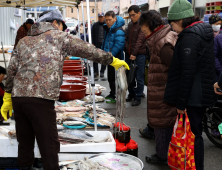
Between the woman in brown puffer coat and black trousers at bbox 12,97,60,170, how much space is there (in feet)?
4.81

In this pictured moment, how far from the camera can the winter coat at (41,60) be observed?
277 cm

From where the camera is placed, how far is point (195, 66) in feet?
9.91

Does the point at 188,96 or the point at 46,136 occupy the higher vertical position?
the point at 188,96

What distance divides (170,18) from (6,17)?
1615cm

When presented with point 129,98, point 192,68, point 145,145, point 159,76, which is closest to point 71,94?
point 129,98

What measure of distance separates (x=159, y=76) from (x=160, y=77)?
0.06 ft

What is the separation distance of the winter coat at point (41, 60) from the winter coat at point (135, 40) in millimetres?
4054

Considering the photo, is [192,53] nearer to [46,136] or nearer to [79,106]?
[46,136]

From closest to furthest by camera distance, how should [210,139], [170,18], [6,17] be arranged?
1. [170,18]
2. [210,139]
3. [6,17]

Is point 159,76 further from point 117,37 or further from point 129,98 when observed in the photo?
point 129,98

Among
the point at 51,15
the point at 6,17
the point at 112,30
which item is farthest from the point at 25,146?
the point at 6,17

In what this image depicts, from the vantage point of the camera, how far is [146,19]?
152 inches

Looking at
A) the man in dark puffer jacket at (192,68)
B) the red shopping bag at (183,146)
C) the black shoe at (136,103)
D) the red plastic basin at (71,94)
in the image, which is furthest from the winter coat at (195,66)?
the red plastic basin at (71,94)

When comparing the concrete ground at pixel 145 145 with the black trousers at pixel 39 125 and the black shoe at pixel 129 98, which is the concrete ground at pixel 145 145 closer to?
the black shoe at pixel 129 98
